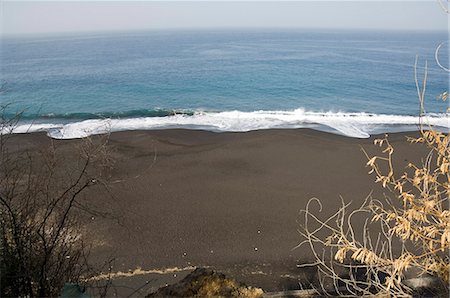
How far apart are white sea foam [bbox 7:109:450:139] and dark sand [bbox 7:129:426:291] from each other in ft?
7.62

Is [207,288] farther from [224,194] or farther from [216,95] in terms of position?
[216,95]

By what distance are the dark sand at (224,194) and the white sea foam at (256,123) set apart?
2.32 meters

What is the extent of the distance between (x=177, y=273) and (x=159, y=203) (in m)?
3.73

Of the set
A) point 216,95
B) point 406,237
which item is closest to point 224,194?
point 406,237

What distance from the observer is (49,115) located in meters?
25.8

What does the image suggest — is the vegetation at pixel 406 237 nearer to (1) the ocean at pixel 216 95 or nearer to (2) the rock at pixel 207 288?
(2) the rock at pixel 207 288

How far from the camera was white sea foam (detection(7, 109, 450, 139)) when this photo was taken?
22.0 meters

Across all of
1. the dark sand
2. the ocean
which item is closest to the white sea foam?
the ocean

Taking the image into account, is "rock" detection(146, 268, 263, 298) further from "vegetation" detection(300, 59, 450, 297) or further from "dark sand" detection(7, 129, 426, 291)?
"dark sand" detection(7, 129, 426, 291)

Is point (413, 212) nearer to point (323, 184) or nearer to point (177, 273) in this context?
point (177, 273)

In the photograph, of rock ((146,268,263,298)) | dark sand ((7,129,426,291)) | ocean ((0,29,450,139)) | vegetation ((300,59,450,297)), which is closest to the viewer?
vegetation ((300,59,450,297))

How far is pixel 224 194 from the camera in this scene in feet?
42.5

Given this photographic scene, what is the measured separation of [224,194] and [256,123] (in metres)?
12.0

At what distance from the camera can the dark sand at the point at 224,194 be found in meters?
9.42
